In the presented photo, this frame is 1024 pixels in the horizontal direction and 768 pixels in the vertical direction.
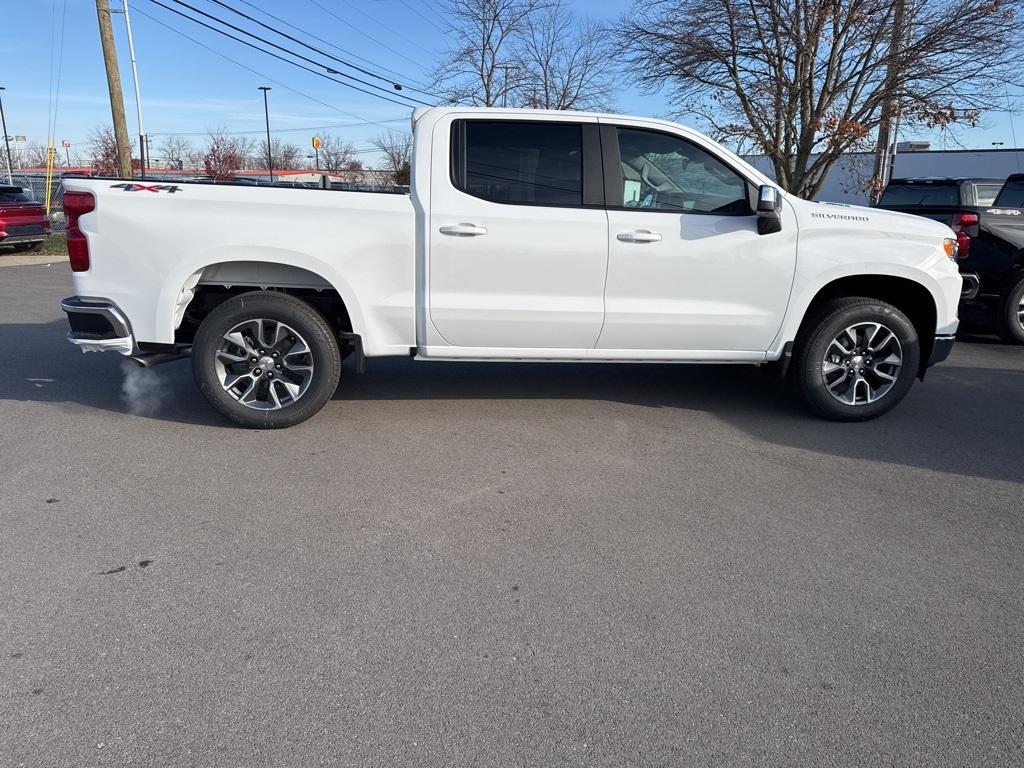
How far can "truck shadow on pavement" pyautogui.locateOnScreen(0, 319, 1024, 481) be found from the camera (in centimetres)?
521

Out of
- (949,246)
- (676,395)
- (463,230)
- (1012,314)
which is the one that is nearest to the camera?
(463,230)

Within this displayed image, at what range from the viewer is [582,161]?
5.14 meters

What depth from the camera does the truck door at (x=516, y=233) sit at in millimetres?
4977

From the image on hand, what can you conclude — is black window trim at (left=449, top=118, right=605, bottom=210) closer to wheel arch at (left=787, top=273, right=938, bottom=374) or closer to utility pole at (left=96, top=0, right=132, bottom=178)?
wheel arch at (left=787, top=273, right=938, bottom=374)

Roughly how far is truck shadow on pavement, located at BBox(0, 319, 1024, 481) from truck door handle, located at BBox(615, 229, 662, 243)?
1.38 meters

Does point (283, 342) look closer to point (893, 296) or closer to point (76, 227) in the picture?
point (76, 227)

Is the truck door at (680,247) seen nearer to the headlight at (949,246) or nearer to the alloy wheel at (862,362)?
the alloy wheel at (862,362)

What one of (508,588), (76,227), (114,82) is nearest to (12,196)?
(114,82)

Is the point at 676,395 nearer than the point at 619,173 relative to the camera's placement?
No

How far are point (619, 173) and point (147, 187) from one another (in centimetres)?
298

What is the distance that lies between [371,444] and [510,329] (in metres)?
1.17

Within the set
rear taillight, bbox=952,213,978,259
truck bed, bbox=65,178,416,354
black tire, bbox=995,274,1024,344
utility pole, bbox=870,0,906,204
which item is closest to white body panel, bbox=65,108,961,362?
truck bed, bbox=65,178,416,354

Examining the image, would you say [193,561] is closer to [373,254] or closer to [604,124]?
[373,254]

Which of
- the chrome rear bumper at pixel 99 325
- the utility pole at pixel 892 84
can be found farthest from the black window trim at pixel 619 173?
the utility pole at pixel 892 84
